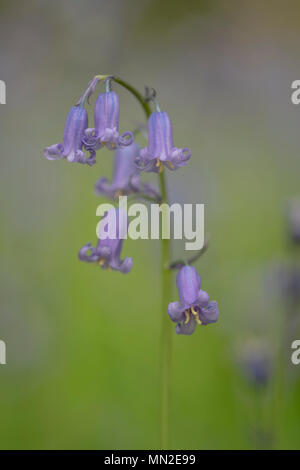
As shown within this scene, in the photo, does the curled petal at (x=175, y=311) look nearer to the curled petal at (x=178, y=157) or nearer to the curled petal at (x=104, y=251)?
the curled petal at (x=104, y=251)

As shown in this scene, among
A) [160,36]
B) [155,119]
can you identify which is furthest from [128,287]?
[160,36]

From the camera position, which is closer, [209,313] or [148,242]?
[209,313]

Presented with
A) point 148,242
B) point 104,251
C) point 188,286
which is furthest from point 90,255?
point 148,242

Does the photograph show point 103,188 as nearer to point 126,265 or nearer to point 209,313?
point 126,265

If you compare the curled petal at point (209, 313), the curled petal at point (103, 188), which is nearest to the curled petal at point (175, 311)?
the curled petal at point (209, 313)
